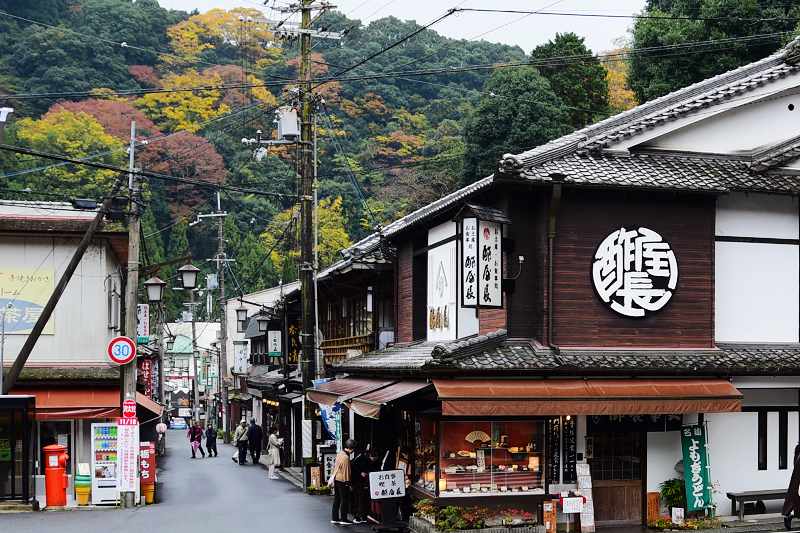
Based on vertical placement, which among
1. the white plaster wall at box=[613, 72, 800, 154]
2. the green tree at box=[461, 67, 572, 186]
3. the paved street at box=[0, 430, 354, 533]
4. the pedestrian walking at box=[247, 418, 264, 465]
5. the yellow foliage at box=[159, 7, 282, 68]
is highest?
the yellow foliage at box=[159, 7, 282, 68]

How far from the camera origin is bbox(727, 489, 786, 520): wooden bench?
1806 centimetres

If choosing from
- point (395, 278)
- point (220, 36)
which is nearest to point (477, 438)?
point (395, 278)

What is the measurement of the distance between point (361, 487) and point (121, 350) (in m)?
7.21

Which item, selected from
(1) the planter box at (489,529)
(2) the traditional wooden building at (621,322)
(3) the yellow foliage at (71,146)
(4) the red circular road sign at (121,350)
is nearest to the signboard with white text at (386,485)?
(2) the traditional wooden building at (621,322)

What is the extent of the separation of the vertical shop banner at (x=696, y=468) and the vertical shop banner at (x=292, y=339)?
21790mm

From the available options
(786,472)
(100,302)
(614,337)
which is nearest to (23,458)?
(100,302)

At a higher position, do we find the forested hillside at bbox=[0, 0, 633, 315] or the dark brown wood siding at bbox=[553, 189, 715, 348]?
the forested hillside at bbox=[0, 0, 633, 315]

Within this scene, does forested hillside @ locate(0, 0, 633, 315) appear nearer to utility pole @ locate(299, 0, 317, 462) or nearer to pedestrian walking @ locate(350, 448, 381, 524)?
utility pole @ locate(299, 0, 317, 462)

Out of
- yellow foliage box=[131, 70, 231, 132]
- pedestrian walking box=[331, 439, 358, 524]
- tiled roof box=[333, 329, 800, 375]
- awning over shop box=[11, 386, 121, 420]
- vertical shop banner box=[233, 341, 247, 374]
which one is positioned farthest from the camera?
yellow foliage box=[131, 70, 231, 132]

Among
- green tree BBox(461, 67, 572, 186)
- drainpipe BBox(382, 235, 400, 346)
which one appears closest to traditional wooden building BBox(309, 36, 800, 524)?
drainpipe BBox(382, 235, 400, 346)

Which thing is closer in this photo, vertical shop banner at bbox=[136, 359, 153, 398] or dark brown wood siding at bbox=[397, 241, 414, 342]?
dark brown wood siding at bbox=[397, 241, 414, 342]

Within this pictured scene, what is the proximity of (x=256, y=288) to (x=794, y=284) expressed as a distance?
5709cm

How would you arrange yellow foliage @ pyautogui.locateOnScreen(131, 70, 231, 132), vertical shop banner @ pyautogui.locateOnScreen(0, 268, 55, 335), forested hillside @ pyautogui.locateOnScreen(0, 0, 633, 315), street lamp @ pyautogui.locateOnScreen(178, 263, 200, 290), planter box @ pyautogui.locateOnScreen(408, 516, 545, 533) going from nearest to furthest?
planter box @ pyautogui.locateOnScreen(408, 516, 545, 533), vertical shop banner @ pyautogui.locateOnScreen(0, 268, 55, 335), street lamp @ pyautogui.locateOnScreen(178, 263, 200, 290), forested hillside @ pyautogui.locateOnScreen(0, 0, 633, 315), yellow foliage @ pyautogui.locateOnScreen(131, 70, 231, 132)

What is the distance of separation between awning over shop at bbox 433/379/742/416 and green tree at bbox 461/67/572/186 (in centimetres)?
2927
